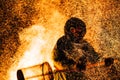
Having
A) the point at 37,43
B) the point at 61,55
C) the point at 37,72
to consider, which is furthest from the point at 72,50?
the point at 37,43

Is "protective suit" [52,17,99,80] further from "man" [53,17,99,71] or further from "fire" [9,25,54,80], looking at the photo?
"fire" [9,25,54,80]

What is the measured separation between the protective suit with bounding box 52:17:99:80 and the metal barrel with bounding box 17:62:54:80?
0.22m

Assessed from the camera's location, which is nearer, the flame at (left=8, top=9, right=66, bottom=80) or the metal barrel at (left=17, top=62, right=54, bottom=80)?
the metal barrel at (left=17, top=62, right=54, bottom=80)

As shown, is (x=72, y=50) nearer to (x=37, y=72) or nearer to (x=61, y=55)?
(x=61, y=55)

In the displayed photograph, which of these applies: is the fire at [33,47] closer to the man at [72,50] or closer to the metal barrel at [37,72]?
the metal barrel at [37,72]

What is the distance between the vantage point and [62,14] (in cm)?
650

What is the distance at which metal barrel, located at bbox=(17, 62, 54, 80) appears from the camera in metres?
5.08

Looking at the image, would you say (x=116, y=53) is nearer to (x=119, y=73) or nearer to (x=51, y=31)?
(x=119, y=73)

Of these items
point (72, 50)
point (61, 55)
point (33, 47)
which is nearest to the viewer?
point (61, 55)

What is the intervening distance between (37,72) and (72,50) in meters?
0.84

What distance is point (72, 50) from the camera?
218 inches

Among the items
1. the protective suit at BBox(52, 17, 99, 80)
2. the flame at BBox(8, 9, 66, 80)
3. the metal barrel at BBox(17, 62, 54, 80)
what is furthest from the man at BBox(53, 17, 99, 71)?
the flame at BBox(8, 9, 66, 80)

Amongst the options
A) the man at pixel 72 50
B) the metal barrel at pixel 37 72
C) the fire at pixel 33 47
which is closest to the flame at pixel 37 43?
the fire at pixel 33 47

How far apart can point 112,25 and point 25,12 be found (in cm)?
217
